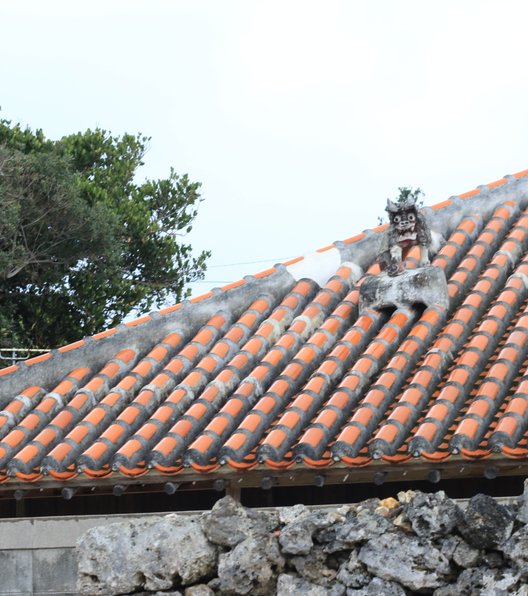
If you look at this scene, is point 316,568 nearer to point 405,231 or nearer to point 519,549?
point 519,549

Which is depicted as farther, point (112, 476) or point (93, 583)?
point (112, 476)

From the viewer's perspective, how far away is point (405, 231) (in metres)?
11.9

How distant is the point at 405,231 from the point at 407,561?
4.48 metres

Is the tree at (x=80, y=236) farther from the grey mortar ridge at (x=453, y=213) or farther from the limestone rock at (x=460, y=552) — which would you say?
the limestone rock at (x=460, y=552)

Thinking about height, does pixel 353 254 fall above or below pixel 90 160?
below

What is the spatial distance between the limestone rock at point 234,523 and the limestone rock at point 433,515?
1074mm

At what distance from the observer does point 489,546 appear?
7.93 m

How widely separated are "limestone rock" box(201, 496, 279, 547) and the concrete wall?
172 cm

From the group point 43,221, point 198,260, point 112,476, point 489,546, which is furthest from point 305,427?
point 198,260

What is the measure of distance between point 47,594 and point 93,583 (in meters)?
1.57

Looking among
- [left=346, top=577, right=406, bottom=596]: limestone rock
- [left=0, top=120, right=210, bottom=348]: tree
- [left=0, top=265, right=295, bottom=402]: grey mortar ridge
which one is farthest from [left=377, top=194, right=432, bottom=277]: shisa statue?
[left=0, top=120, right=210, bottom=348]: tree

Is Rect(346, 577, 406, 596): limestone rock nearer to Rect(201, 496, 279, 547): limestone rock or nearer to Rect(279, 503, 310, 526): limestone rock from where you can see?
Rect(279, 503, 310, 526): limestone rock

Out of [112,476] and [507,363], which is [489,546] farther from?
[112,476]

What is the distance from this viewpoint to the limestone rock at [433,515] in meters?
8.07
